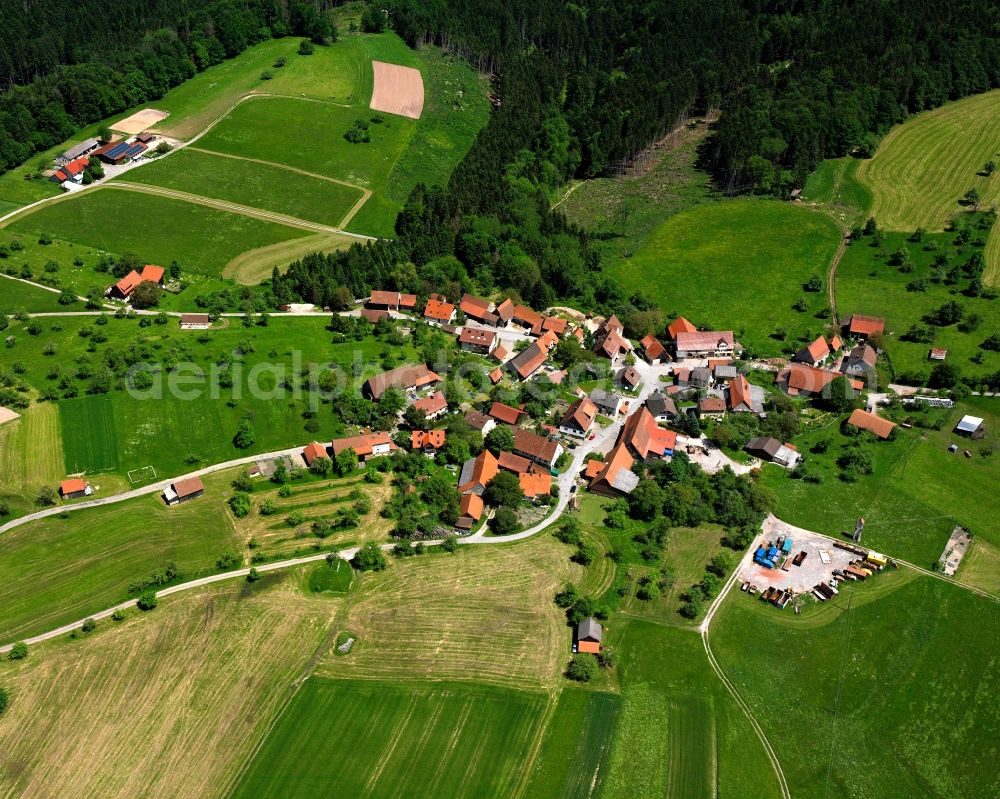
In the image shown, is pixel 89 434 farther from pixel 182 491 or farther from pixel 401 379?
pixel 401 379

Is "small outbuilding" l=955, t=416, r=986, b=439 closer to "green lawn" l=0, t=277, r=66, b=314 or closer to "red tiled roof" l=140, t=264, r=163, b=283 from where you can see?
"red tiled roof" l=140, t=264, r=163, b=283

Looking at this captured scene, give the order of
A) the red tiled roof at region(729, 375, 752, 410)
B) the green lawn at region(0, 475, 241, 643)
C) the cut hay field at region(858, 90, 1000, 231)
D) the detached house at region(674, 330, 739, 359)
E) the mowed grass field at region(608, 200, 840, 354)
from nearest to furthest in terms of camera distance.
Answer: the green lawn at region(0, 475, 241, 643) < the red tiled roof at region(729, 375, 752, 410) < the detached house at region(674, 330, 739, 359) < the mowed grass field at region(608, 200, 840, 354) < the cut hay field at region(858, 90, 1000, 231)

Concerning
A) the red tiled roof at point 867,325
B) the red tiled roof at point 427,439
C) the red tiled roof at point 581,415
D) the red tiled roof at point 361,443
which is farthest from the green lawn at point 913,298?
the red tiled roof at point 361,443

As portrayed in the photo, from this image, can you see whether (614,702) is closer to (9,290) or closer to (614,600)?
(614,600)

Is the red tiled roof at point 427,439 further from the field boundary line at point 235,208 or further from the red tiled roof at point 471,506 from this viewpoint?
the field boundary line at point 235,208

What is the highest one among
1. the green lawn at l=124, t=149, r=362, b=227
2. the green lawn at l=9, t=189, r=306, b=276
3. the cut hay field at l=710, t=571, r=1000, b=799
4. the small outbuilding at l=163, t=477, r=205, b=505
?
the green lawn at l=124, t=149, r=362, b=227

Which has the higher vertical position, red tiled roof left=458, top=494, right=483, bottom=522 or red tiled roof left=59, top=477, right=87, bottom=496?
red tiled roof left=59, top=477, right=87, bottom=496

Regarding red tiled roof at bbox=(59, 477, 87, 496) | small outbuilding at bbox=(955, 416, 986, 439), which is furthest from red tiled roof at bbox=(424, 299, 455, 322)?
small outbuilding at bbox=(955, 416, 986, 439)
